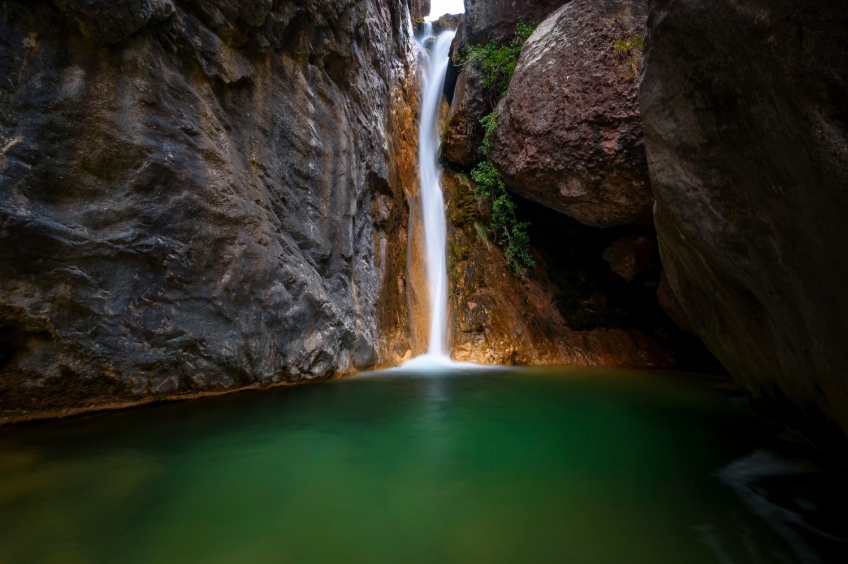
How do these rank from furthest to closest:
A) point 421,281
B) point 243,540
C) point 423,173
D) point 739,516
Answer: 1. point 423,173
2. point 421,281
3. point 739,516
4. point 243,540

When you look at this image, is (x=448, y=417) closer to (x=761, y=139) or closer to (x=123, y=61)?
(x=761, y=139)

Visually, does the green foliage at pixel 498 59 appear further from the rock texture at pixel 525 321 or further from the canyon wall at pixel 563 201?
the rock texture at pixel 525 321

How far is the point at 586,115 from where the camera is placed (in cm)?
722

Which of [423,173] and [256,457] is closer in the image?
[256,457]

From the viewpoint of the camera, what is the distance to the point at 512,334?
9.14m

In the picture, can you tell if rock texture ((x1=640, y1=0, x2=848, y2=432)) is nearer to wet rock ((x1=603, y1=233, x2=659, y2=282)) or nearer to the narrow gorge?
the narrow gorge

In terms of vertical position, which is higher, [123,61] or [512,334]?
[123,61]

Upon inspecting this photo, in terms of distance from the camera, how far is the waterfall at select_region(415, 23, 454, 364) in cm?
942

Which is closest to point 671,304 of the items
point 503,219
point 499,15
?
point 503,219

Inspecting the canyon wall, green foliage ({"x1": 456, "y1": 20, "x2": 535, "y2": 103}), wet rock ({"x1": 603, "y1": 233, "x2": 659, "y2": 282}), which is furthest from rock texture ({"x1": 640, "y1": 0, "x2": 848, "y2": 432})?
green foliage ({"x1": 456, "y1": 20, "x2": 535, "y2": 103})

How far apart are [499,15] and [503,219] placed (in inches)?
213

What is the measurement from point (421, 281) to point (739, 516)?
786cm

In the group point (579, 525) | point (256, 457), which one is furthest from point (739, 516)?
point (256, 457)

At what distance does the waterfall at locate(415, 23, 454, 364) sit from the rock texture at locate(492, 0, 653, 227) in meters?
2.93
